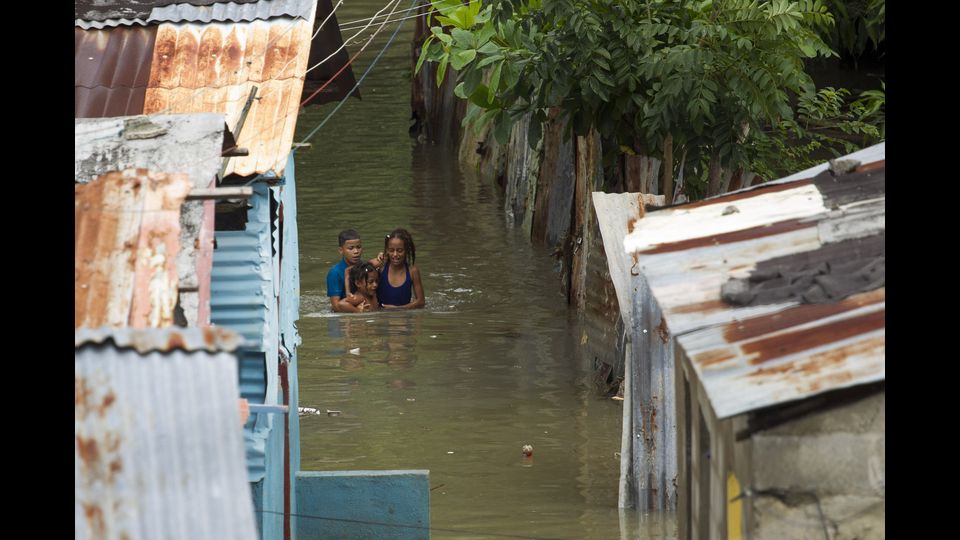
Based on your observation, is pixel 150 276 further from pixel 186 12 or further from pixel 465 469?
pixel 465 469

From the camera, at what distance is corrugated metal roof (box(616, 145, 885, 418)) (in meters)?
4.45

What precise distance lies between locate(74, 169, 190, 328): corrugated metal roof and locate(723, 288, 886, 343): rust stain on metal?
5.94ft

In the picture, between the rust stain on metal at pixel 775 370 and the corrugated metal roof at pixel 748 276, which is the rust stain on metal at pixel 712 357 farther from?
the rust stain on metal at pixel 775 370

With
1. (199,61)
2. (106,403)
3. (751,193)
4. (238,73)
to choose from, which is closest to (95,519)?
(106,403)

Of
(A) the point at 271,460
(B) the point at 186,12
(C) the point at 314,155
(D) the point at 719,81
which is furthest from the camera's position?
(C) the point at 314,155

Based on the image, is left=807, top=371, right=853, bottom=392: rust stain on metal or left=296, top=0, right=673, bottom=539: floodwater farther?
left=296, top=0, right=673, bottom=539: floodwater

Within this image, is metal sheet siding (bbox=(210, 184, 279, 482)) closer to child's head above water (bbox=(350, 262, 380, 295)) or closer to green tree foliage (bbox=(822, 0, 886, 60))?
green tree foliage (bbox=(822, 0, 886, 60))

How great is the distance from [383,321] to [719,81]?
548cm

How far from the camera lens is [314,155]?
22297 millimetres

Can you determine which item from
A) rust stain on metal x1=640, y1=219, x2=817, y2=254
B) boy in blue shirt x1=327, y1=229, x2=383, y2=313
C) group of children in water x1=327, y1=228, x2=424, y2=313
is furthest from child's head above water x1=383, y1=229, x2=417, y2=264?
rust stain on metal x1=640, y1=219, x2=817, y2=254

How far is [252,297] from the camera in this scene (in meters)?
7.17

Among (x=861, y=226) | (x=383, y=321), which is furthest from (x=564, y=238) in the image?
(x=861, y=226)
